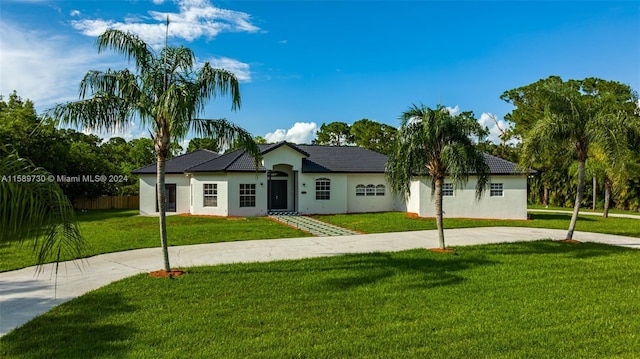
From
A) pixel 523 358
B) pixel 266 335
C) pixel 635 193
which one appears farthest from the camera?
pixel 635 193

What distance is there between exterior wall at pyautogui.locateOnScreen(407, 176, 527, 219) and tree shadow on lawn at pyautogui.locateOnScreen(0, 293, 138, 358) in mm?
18929

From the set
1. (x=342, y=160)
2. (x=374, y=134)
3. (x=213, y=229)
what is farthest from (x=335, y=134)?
(x=213, y=229)

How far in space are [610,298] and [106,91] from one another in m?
11.4

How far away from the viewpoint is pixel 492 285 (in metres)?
8.41

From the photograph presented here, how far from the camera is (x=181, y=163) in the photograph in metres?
27.8

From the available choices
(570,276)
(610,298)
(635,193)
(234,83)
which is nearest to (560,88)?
(570,276)

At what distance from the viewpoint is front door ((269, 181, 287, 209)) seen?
2594 cm

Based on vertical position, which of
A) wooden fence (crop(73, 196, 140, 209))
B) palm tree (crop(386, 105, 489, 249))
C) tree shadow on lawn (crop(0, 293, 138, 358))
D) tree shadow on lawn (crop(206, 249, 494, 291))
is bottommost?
tree shadow on lawn (crop(0, 293, 138, 358))

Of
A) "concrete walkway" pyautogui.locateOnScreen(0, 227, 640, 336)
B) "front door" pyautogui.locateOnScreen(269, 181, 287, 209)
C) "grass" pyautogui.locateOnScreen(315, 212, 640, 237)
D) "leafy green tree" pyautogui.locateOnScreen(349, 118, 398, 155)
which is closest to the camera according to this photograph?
"concrete walkway" pyautogui.locateOnScreen(0, 227, 640, 336)

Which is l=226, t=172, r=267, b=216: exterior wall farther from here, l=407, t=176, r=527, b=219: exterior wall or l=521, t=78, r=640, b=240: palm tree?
l=521, t=78, r=640, b=240: palm tree

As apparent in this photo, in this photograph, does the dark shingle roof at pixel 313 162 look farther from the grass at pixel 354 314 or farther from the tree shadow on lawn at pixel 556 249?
the grass at pixel 354 314

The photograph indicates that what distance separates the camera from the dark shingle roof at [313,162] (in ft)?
78.3

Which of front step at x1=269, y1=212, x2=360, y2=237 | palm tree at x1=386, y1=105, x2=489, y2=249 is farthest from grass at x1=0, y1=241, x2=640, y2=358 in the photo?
front step at x1=269, y1=212, x2=360, y2=237

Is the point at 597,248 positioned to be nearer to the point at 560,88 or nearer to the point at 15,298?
the point at 560,88
